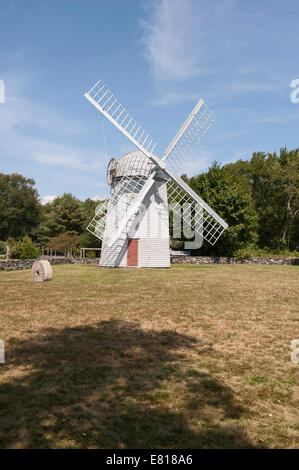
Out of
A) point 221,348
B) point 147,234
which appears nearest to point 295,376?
point 221,348

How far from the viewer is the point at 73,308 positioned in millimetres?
10414

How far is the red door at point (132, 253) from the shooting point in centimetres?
2422

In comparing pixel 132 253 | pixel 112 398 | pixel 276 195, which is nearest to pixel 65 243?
pixel 132 253

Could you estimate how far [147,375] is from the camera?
5.78 meters

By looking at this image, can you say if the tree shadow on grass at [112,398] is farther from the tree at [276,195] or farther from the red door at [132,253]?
the tree at [276,195]

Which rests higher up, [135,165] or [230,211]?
[135,165]

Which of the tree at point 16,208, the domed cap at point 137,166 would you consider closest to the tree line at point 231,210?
the tree at point 16,208

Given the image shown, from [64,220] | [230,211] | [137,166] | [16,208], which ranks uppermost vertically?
[16,208]

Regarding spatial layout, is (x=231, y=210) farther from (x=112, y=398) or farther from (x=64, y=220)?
(x=64, y=220)

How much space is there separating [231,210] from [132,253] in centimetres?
1560

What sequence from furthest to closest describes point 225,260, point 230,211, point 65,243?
point 65,243 < point 230,211 < point 225,260

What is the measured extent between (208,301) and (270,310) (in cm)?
214

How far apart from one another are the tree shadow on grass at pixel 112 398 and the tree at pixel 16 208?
62.5 metres
